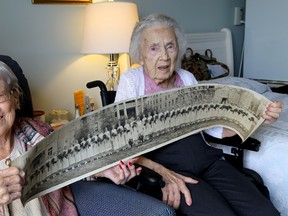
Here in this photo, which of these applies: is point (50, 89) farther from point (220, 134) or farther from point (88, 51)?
point (220, 134)

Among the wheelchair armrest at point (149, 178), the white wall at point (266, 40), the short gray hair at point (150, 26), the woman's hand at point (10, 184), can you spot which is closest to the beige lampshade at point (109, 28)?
the short gray hair at point (150, 26)

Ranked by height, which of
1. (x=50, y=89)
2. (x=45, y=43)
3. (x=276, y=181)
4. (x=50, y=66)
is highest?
(x=45, y=43)

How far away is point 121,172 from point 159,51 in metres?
0.59

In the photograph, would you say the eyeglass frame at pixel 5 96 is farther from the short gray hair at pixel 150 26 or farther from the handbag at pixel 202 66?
the handbag at pixel 202 66

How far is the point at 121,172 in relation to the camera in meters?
1.01

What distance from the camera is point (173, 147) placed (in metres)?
1.32

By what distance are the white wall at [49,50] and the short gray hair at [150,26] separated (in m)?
0.72

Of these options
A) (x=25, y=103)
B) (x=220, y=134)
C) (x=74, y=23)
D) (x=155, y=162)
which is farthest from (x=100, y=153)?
(x=74, y=23)

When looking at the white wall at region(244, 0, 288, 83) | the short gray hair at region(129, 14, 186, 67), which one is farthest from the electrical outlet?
the short gray hair at region(129, 14, 186, 67)

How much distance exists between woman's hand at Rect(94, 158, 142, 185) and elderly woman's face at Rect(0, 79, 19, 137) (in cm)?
33

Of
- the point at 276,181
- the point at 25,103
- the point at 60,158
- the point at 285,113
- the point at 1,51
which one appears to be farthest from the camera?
the point at 285,113

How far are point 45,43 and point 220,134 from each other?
1.17 metres

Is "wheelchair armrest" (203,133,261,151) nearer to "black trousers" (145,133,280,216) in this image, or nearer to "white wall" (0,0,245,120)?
"black trousers" (145,133,280,216)

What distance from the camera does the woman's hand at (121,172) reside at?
101 centimetres
